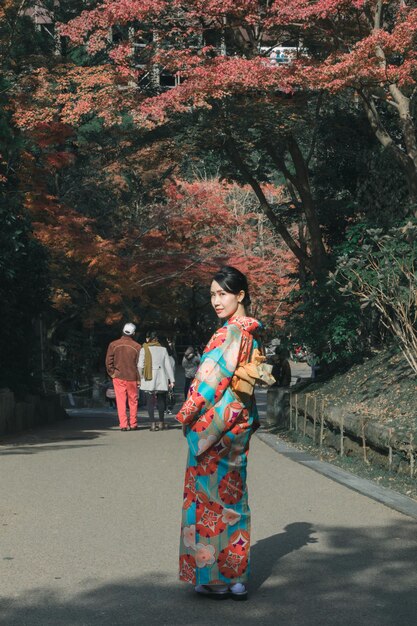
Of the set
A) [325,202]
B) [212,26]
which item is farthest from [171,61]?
[325,202]

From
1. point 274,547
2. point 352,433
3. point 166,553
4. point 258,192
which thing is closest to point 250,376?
point 166,553

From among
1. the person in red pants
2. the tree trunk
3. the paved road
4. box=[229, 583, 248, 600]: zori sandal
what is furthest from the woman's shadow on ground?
the tree trunk

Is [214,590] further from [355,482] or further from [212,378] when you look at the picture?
[355,482]

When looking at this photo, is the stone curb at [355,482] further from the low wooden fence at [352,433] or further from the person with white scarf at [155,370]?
the person with white scarf at [155,370]

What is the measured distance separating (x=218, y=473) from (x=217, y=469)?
0.07ft

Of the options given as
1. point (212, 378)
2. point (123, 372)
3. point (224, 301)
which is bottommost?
point (212, 378)

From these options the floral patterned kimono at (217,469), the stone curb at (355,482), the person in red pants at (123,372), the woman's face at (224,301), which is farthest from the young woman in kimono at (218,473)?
the person in red pants at (123,372)

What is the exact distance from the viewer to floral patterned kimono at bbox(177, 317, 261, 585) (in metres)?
5.34

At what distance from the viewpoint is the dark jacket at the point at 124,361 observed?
1691cm

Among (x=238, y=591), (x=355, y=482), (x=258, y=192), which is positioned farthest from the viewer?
(x=258, y=192)

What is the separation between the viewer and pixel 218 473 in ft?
17.7

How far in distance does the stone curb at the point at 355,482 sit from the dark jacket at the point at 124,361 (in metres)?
3.83

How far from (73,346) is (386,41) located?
1919 cm

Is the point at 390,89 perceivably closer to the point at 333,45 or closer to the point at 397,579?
the point at 333,45
